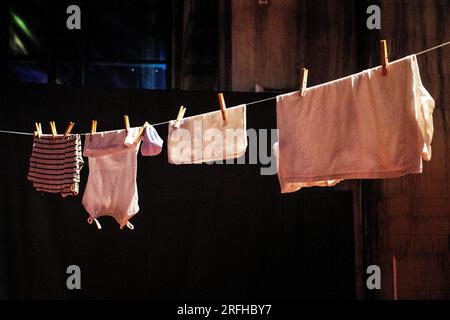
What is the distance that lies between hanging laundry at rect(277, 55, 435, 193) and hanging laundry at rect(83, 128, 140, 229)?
68.1 inches

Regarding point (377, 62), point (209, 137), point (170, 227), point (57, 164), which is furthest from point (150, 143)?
point (377, 62)

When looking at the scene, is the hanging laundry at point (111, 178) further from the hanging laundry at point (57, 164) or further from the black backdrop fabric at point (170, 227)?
the black backdrop fabric at point (170, 227)

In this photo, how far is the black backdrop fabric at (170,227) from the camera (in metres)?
6.88

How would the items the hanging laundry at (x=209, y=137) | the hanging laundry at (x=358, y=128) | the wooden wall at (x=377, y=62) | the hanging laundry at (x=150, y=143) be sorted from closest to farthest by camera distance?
the hanging laundry at (x=358, y=128) < the hanging laundry at (x=209, y=137) < the hanging laundry at (x=150, y=143) < the wooden wall at (x=377, y=62)

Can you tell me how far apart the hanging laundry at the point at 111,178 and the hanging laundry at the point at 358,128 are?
5.67 ft

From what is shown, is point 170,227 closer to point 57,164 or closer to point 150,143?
point 57,164

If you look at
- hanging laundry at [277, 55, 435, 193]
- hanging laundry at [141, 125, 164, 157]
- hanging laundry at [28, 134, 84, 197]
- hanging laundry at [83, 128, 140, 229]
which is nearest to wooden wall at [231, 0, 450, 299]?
hanging laundry at [83, 128, 140, 229]

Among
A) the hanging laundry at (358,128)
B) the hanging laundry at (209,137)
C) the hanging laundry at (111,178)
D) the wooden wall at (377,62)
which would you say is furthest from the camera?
the wooden wall at (377,62)

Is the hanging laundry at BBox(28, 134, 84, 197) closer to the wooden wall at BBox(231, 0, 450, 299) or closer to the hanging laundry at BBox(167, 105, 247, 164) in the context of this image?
the hanging laundry at BBox(167, 105, 247, 164)

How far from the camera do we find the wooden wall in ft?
24.7

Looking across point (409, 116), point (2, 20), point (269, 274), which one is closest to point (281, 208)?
point (269, 274)

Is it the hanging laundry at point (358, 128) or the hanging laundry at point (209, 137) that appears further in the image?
the hanging laundry at point (209, 137)

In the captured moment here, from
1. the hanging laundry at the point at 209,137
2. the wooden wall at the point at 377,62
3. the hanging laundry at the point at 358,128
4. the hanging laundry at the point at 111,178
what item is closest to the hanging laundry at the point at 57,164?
the hanging laundry at the point at 111,178

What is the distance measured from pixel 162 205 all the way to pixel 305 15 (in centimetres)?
337
